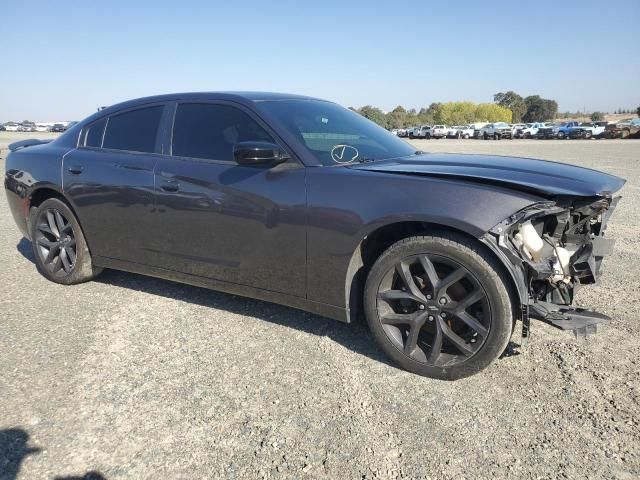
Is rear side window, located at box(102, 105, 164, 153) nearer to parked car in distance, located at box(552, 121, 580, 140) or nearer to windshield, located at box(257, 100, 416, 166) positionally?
windshield, located at box(257, 100, 416, 166)

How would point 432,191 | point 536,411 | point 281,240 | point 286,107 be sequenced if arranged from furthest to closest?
point 286,107 < point 281,240 < point 432,191 < point 536,411

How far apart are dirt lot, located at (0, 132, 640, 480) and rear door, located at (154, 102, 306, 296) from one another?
48 cm

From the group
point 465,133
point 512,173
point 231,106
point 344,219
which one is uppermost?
point 231,106

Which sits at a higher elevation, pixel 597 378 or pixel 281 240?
pixel 281 240

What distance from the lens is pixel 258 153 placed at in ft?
9.44

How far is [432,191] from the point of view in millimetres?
2555

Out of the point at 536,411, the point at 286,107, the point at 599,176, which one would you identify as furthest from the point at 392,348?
the point at 286,107

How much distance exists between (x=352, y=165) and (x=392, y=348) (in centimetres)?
117

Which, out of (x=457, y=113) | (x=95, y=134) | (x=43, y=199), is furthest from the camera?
(x=457, y=113)

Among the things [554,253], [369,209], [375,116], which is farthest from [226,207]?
[375,116]

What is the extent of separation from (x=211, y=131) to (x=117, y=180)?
910 mm

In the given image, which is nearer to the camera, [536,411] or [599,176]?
[536,411]

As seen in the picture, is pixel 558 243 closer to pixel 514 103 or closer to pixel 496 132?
pixel 496 132

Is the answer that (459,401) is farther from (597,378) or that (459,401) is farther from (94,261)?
(94,261)
